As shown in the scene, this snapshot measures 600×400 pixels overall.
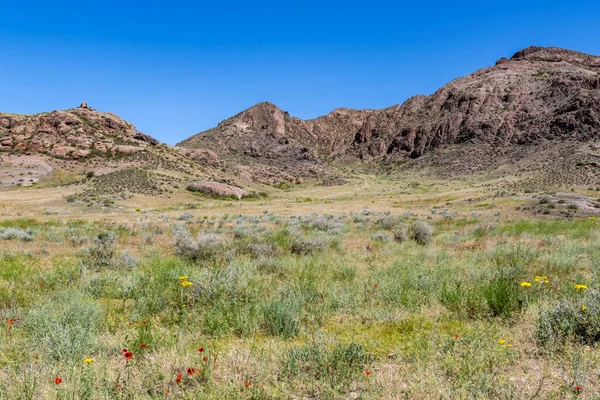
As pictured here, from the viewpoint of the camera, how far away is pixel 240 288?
6238 mm

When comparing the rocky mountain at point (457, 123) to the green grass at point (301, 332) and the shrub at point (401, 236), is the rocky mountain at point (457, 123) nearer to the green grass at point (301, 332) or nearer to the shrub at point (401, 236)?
the shrub at point (401, 236)

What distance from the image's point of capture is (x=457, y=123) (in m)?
115

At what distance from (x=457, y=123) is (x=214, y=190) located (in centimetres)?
9254

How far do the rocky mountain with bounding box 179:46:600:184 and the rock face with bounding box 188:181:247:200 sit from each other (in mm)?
35133

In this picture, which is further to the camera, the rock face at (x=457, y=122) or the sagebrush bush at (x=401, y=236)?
the rock face at (x=457, y=122)

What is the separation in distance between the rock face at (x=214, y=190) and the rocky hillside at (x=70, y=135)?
22.6 metres

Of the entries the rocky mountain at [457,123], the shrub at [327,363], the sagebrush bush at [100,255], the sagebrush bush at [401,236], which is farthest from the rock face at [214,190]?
the shrub at [327,363]

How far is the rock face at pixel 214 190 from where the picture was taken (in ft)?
186

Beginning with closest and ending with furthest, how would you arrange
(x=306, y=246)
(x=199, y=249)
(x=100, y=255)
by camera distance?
(x=100, y=255) → (x=199, y=249) → (x=306, y=246)

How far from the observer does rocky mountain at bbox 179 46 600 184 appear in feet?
313

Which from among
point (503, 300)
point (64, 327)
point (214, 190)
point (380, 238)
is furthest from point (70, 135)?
point (503, 300)

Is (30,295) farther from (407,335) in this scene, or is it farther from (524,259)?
(524,259)

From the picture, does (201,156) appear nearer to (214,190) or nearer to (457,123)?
(214,190)

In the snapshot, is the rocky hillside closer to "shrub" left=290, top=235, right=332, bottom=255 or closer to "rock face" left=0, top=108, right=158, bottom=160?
"rock face" left=0, top=108, right=158, bottom=160
